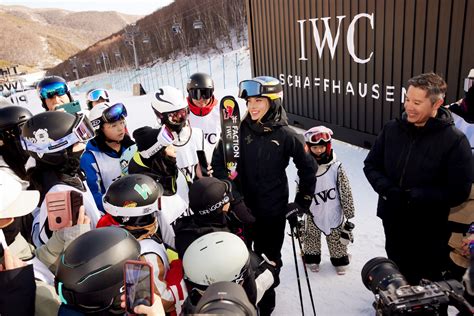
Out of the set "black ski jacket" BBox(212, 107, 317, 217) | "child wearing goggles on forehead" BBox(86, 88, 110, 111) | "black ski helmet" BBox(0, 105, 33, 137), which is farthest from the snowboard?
"child wearing goggles on forehead" BBox(86, 88, 110, 111)

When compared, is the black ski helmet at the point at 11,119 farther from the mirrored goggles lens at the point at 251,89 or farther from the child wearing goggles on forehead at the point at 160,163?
the mirrored goggles lens at the point at 251,89

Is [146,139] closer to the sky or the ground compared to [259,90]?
closer to the ground

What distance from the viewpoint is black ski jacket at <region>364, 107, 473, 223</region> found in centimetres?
256

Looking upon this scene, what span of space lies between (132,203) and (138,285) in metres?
0.98

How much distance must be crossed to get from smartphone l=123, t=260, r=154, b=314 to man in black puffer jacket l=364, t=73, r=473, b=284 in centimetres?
210

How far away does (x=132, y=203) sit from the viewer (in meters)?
2.17

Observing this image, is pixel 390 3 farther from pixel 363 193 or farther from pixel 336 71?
pixel 363 193

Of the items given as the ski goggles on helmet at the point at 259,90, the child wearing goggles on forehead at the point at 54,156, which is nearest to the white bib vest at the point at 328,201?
the ski goggles on helmet at the point at 259,90

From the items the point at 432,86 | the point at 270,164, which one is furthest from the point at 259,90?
the point at 432,86

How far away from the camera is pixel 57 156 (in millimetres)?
2430

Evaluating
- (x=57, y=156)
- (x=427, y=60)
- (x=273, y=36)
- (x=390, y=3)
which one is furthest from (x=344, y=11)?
(x=57, y=156)

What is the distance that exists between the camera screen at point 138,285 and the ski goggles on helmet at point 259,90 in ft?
6.91

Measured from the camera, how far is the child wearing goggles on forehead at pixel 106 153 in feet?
11.1

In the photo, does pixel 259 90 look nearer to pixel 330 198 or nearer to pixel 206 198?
pixel 206 198
